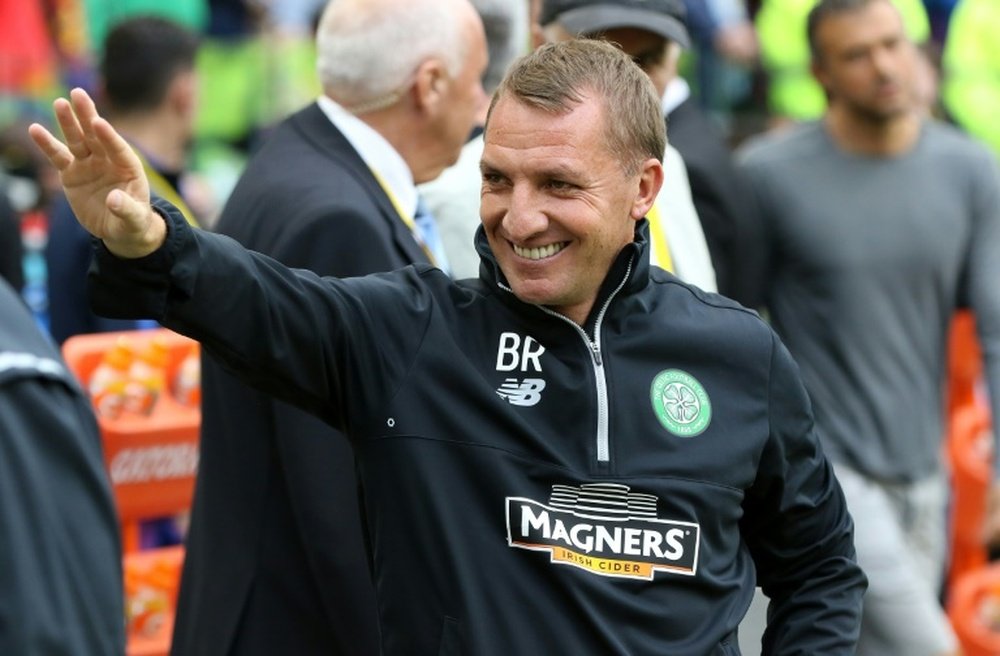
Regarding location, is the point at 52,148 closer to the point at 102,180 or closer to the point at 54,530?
the point at 102,180

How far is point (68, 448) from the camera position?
2539 millimetres

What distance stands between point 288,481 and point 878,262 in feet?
8.58

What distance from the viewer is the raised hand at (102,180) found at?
261 centimetres

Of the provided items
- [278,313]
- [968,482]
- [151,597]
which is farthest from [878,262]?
[278,313]

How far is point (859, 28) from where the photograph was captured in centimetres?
597

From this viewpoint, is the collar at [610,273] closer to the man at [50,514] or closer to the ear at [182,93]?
the man at [50,514]

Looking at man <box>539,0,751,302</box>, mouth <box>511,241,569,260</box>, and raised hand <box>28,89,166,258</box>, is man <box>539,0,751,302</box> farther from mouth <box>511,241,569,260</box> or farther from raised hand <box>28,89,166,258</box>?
raised hand <box>28,89,166,258</box>

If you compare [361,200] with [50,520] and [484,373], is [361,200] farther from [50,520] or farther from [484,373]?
[50,520]

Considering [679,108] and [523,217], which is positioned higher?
[679,108]

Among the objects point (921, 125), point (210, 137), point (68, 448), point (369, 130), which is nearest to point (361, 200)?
point (369, 130)

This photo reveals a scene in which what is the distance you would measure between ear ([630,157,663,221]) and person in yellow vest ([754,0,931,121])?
9.07 metres

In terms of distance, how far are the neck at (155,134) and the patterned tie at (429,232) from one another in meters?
2.78

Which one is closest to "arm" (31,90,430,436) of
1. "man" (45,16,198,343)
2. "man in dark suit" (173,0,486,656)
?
"man in dark suit" (173,0,486,656)

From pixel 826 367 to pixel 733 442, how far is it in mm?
2817
